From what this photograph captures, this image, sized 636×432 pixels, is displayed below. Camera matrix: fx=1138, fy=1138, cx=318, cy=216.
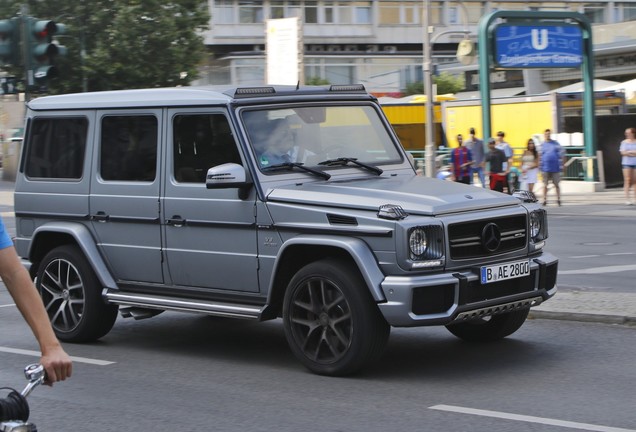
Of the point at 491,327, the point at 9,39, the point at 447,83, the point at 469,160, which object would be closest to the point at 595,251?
the point at 491,327

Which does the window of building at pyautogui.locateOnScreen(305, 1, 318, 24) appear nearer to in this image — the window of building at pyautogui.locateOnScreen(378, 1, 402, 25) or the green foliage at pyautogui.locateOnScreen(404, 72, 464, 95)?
the window of building at pyautogui.locateOnScreen(378, 1, 402, 25)

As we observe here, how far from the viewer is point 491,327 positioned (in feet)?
28.0

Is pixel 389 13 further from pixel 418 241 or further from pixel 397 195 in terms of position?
pixel 418 241

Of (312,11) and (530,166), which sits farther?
(312,11)

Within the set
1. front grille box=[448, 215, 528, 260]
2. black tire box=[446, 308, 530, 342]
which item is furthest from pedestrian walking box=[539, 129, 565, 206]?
front grille box=[448, 215, 528, 260]

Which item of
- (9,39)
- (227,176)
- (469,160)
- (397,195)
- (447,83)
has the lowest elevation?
(469,160)

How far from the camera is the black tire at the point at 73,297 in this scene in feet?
29.2

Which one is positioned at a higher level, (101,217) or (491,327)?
(101,217)

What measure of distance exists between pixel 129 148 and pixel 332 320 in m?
2.52

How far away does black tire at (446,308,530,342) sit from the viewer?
8461mm

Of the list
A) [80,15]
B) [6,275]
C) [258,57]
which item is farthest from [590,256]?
[258,57]

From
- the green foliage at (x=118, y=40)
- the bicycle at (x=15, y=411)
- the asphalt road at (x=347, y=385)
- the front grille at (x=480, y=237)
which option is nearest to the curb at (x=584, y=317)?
the asphalt road at (x=347, y=385)

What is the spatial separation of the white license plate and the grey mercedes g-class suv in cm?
1

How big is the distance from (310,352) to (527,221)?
175 centimetres
